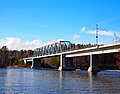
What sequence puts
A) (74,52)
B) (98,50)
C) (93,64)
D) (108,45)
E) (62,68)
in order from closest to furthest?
(108,45) < (98,50) < (93,64) < (74,52) < (62,68)

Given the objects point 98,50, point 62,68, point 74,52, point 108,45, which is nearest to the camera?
point 108,45

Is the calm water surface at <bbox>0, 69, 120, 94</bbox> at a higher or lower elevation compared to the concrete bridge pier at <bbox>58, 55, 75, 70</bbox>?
lower

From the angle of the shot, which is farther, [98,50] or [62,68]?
[62,68]

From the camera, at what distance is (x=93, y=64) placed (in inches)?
4724

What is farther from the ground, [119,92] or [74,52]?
[74,52]

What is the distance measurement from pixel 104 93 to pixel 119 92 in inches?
107

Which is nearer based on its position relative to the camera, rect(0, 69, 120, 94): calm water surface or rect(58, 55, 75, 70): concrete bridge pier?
Result: rect(0, 69, 120, 94): calm water surface

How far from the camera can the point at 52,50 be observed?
183625 mm

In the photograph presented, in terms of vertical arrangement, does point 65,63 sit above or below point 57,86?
above

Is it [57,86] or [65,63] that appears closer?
[57,86]

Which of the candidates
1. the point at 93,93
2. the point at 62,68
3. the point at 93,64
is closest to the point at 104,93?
the point at 93,93

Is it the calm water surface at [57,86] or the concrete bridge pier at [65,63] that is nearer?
the calm water surface at [57,86]

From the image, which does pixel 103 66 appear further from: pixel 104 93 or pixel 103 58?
pixel 104 93

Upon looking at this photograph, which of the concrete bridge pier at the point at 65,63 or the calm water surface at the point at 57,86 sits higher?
the concrete bridge pier at the point at 65,63
